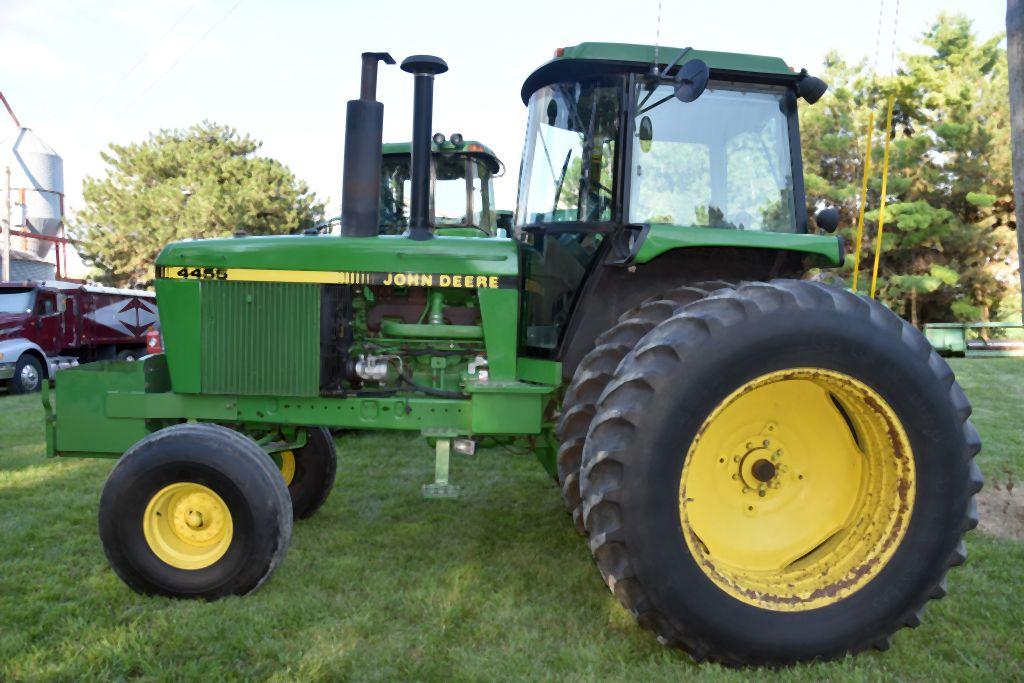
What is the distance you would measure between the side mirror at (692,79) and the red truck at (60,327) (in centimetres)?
1008

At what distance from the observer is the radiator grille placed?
3.57 metres

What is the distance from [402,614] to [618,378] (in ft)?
4.21

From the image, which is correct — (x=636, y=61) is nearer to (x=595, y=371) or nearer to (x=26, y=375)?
(x=595, y=371)

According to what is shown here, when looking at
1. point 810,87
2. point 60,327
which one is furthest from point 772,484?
point 60,327

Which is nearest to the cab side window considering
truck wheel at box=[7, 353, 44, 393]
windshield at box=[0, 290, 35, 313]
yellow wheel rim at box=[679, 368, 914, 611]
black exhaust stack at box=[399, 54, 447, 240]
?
windshield at box=[0, 290, 35, 313]

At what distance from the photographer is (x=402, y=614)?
2.97 metres

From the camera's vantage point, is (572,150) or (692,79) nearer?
(692,79)

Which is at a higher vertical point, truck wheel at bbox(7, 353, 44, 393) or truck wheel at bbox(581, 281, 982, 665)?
truck wheel at bbox(581, 281, 982, 665)

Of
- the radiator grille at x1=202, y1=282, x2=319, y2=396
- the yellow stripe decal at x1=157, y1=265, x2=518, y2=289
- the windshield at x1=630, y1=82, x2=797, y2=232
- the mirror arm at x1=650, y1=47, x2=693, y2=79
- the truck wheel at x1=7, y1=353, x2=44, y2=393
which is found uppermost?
the mirror arm at x1=650, y1=47, x2=693, y2=79

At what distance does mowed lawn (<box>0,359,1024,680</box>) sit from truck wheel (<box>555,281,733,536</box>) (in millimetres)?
478

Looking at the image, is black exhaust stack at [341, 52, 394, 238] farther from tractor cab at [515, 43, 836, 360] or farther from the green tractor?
tractor cab at [515, 43, 836, 360]

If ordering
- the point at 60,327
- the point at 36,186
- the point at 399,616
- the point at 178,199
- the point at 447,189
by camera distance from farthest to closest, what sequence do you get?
the point at 36,186
the point at 178,199
the point at 60,327
the point at 447,189
the point at 399,616

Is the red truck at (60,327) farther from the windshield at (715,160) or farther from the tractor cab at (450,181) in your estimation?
the windshield at (715,160)

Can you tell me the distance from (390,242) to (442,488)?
115cm
